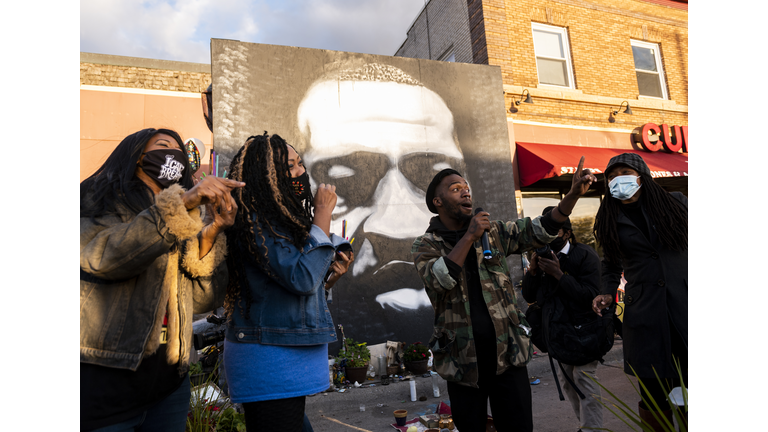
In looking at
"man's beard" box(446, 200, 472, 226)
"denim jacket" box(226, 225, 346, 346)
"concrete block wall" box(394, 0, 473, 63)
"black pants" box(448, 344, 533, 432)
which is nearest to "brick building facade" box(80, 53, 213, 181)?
"concrete block wall" box(394, 0, 473, 63)

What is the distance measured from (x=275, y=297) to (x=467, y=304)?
1251 millimetres

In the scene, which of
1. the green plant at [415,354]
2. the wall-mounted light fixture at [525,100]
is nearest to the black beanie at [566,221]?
the green plant at [415,354]

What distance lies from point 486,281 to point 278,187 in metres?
1.40

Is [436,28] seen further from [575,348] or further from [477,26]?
[575,348]

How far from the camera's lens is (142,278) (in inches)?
61.6

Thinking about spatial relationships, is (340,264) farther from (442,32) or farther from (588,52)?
(442,32)

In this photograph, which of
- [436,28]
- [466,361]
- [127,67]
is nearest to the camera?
[466,361]

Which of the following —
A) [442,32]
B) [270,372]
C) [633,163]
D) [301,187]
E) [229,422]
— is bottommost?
[229,422]

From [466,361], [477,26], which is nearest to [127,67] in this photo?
[477,26]

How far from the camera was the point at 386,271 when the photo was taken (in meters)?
7.28

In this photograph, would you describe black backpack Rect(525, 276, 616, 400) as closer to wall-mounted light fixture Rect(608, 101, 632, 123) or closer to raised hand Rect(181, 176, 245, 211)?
raised hand Rect(181, 176, 245, 211)

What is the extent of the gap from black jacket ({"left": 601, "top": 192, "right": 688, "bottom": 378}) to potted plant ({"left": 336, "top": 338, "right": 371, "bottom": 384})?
353 cm

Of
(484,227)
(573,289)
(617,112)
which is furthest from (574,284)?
(617,112)

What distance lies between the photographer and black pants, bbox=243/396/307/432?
5.79 ft
